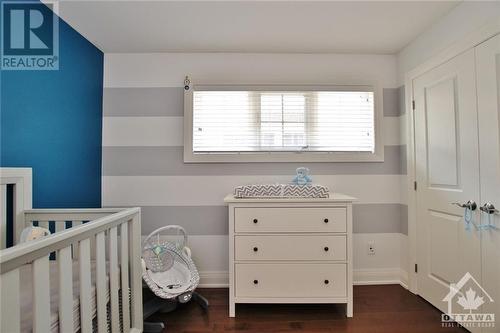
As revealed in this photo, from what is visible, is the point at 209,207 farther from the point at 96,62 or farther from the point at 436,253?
the point at 436,253

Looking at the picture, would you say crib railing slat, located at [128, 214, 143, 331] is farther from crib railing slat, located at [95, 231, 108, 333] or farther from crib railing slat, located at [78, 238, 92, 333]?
crib railing slat, located at [78, 238, 92, 333]

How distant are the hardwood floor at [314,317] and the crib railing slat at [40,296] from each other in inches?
41.0

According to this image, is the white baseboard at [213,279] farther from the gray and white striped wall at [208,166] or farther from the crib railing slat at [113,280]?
the crib railing slat at [113,280]

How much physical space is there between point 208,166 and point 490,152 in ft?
6.60

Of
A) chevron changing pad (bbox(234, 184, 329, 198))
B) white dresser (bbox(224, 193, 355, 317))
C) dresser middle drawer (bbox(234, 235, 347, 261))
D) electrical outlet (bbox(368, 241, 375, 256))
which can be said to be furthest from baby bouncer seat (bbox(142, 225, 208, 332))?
electrical outlet (bbox(368, 241, 375, 256))

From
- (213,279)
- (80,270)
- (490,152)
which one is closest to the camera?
(80,270)

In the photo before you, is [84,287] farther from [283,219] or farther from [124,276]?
[283,219]

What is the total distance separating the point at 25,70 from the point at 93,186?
1.01m

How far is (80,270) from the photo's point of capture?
1.13 metres

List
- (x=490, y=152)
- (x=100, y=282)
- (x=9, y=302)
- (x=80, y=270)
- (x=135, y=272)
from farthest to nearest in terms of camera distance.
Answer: (x=135, y=272), (x=490, y=152), (x=100, y=282), (x=80, y=270), (x=9, y=302)

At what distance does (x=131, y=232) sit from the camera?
63.5 inches

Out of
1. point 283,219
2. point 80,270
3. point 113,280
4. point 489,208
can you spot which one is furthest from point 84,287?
point 489,208

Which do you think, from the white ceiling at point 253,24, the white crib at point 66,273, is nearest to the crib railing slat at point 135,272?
the white crib at point 66,273

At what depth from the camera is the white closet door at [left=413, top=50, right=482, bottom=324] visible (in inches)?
65.2
